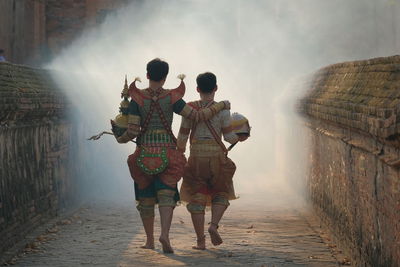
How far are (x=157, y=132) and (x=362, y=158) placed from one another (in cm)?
207

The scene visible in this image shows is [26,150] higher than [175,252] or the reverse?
higher

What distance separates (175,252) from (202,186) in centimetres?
69

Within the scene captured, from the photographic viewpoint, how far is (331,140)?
9.85 metres

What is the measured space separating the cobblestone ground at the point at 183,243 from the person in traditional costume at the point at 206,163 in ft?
1.34

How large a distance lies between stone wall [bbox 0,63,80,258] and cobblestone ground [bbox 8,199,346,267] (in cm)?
29

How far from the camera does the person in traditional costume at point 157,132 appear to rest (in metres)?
8.66

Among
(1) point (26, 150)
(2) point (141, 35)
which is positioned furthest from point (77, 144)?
(2) point (141, 35)

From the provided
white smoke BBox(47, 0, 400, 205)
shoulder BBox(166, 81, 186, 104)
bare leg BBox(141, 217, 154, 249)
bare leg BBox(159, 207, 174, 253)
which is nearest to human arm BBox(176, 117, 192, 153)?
shoulder BBox(166, 81, 186, 104)

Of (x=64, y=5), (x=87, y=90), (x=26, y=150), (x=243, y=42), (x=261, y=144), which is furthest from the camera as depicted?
(x=243, y=42)

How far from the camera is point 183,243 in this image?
9375 mm

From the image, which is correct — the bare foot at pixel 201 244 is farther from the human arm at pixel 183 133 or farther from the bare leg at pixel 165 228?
the human arm at pixel 183 133

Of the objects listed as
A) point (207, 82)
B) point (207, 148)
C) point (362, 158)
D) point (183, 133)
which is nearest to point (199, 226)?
point (207, 148)

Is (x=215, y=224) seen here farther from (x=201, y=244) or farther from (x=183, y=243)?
(x=183, y=243)

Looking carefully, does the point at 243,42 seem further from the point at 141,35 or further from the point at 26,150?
the point at 26,150
